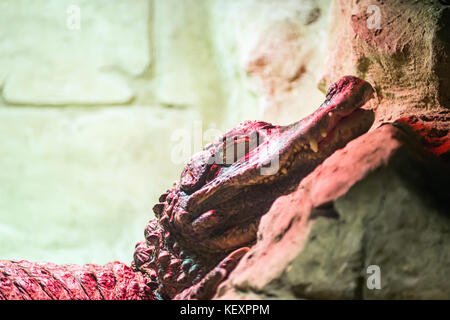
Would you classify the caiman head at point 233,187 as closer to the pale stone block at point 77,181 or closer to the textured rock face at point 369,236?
the textured rock face at point 369,236

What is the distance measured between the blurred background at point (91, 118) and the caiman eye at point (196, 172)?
105 inches

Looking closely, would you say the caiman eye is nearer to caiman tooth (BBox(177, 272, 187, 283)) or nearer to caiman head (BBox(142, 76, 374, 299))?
caiman head (BBox(142, 76, 374, 299))

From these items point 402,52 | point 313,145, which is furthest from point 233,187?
point 402,52

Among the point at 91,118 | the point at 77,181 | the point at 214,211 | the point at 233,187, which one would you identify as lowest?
the point at 214,211

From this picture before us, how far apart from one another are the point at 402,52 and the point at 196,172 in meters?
1.35

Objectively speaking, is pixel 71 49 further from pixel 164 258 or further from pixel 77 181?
pixel 164 258

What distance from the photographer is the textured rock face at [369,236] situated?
4.99 feet

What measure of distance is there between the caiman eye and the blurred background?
2677 millimetres

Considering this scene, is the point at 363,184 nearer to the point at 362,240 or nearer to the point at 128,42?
the point at 362,240

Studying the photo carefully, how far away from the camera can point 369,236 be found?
1.55 m

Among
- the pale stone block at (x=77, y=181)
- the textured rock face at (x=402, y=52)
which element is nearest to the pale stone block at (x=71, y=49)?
the pale stone block at (x=77, y=181)
